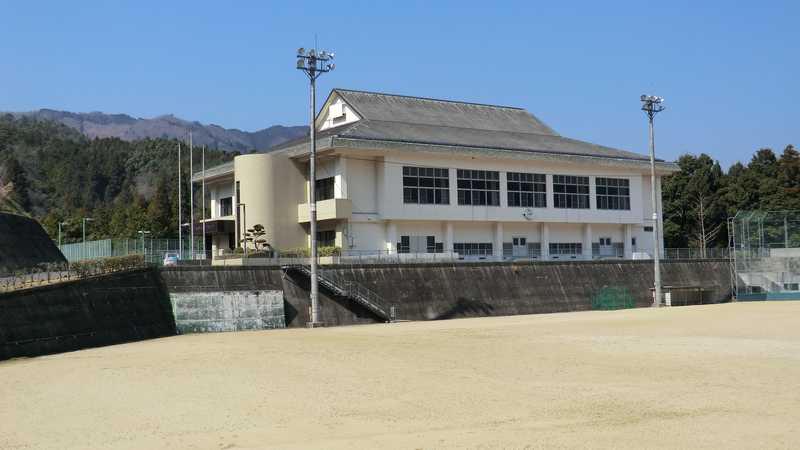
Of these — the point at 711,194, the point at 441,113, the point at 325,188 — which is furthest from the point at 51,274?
the point at 711,194

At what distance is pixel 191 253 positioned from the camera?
56.6 meters

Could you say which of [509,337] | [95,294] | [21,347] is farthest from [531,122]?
[21,347]

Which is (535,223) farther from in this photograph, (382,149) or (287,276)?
(287,276)

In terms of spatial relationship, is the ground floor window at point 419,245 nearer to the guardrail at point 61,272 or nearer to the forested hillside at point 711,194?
the guardrail at point 61,272

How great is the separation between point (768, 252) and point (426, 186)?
2509 cm

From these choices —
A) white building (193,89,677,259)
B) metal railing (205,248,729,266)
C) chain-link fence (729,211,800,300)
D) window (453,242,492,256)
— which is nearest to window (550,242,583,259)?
white building (193,89,677,259)

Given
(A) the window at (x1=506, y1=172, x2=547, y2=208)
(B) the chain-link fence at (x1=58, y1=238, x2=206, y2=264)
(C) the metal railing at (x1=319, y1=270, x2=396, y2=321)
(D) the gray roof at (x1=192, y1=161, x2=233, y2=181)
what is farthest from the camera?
(D) the gray roof at (x1=192, y1=161, x2=233, y2=181)

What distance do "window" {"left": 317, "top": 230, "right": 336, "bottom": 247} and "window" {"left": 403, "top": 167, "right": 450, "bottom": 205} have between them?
5442mm

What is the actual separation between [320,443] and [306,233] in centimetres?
4329

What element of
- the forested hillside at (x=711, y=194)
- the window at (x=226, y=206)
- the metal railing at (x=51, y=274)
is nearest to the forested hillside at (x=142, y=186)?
the forested hillside at (x=711, y=194)

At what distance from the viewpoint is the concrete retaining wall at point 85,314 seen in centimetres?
2791

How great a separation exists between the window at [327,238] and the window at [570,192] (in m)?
17.7

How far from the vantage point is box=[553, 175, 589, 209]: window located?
204 feet

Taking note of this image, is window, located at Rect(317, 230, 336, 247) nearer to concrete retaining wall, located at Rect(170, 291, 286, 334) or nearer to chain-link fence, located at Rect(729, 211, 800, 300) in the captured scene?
concrete retaining wall, located at Rect(170, 291, 286, 334)
